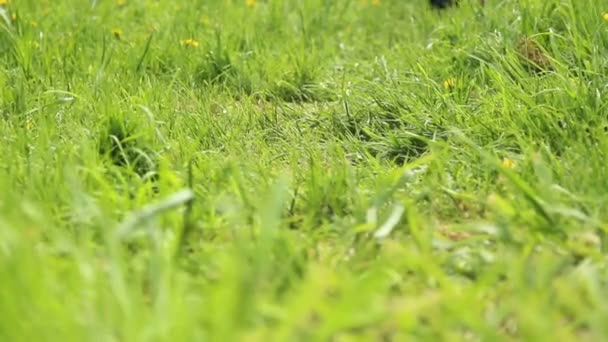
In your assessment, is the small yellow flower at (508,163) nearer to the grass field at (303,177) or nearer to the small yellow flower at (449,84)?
the grass field at (303,177)

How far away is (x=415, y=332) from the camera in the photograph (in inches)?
58.2

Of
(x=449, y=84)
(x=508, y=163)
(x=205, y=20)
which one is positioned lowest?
(x=205, y=20)

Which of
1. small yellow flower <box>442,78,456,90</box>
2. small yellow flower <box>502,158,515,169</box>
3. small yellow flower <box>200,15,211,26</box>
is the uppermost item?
small yellow flower <box>502,158,515,169</box>

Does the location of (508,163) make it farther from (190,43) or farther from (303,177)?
(190,43)

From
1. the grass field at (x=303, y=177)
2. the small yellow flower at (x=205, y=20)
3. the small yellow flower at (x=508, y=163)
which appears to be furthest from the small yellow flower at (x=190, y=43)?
the small yellow flower at (x=508, y=163)

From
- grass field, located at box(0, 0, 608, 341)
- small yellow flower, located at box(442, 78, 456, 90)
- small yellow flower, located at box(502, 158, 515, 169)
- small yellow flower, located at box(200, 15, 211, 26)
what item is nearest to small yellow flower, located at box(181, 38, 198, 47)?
grass field, located at box(0, 0, 608, 341)

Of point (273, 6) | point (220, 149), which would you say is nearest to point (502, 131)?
point (220, 149)

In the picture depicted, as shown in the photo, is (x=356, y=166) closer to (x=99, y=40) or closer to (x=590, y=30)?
Result: (x=590, y=30)

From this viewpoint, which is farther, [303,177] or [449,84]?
[449,84]

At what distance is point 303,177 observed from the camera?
7.56 ft

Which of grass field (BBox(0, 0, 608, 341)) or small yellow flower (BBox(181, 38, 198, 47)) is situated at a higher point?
grass field (BBox(0, 0, 608, 341))

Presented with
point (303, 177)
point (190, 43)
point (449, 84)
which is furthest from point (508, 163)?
point (190, 43)

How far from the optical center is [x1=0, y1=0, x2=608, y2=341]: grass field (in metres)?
1.44

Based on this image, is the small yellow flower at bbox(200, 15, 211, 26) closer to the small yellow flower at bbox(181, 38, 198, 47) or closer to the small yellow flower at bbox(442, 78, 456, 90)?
the small yellow flower at bbox(181, 38, 198, 47)
